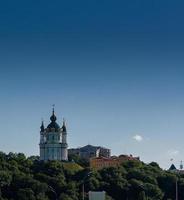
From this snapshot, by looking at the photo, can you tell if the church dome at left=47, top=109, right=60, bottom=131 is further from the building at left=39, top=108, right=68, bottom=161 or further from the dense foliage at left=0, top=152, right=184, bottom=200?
the dense foliage at left=0, top=152, right=184, bottom=200

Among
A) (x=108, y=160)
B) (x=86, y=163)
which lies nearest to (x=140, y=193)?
(x=86, y=163)

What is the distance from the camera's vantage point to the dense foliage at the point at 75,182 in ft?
327

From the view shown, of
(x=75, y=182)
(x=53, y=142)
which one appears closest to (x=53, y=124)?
(x=53, y=142)

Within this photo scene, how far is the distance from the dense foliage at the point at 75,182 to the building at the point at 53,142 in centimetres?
5257

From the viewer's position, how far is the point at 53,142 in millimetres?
178625

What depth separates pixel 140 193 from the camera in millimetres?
104312

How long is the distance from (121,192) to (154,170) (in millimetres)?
19150

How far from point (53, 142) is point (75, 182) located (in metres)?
71.7

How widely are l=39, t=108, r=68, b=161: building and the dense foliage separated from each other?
52.6 m

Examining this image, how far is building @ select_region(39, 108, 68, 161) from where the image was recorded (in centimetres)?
17552

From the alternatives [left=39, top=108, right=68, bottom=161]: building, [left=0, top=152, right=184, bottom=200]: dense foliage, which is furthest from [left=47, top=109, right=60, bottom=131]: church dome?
[left=0, top=152, right=184, bottom=200]: dense foliage

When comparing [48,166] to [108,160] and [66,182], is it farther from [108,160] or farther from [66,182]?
[108,160]

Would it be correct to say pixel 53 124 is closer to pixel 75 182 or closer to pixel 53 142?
pixel 53 142

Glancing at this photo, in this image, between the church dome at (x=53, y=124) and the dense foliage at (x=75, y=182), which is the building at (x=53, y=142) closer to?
the church dome at (x=53, y=124)
